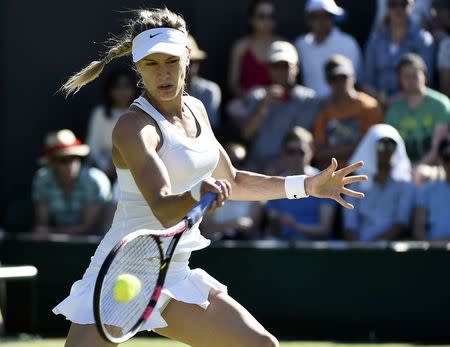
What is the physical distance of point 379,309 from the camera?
8117 mm

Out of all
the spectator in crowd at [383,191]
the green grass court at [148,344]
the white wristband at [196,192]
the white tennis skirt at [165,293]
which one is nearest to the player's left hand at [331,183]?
the white tennis skirt at [165,293]

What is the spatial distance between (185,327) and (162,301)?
13 cm

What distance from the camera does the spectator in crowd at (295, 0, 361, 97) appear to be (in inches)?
379

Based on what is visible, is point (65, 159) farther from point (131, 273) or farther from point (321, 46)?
point (131, 273)

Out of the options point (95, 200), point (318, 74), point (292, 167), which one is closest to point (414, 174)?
point (292, 167)

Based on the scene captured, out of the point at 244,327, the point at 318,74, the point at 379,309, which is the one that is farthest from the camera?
the point at 318,74

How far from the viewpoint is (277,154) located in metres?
9.18

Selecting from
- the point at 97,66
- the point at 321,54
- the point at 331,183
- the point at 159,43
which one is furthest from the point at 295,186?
the point at 321,54

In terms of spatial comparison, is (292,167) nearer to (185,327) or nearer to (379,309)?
(379,309)

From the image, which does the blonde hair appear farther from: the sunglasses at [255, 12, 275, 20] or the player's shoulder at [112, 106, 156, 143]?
the sunglasses at [255, 12, 275, 20]

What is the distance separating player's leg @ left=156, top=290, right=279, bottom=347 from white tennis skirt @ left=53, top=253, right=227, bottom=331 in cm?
3

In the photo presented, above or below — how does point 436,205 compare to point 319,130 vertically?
below

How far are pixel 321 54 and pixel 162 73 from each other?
5.53 metres

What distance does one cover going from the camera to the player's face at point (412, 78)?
28.5ft
